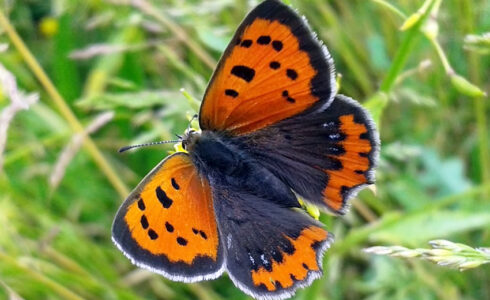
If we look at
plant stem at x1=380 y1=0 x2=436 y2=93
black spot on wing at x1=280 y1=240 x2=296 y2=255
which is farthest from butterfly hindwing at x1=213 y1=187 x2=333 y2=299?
plant stem at x1=380 y1=0 x2=436 y2=93

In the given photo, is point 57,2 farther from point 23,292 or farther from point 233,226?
point 233,226

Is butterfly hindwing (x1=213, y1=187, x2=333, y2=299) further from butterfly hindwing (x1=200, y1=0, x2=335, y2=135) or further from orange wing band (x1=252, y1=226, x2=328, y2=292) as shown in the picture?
butterfly hindwing (x1=200, y1=0, x2=335, y2=135)

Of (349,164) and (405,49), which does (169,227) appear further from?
(405,49)

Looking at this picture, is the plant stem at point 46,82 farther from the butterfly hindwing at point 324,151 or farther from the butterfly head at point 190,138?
the butterfly hindwing at point 324,151

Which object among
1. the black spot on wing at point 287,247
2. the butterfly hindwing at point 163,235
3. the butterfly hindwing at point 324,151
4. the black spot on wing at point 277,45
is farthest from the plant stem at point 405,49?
the butterfly hindwing at point 163,235

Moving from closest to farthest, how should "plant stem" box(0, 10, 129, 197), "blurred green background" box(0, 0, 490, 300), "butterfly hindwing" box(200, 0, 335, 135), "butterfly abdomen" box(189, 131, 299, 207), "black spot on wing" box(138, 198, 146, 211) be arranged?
"butterfly hindwing" box(200, 0, 335, 135)
"black spot on wing" box(138, 198, 146, 211)
"butterfly abdomen" box(189, 131, 299, 207)
"plant stem" box(0, 10, 129, 197)
"blurred green background" box(0, 0, 490, 300)

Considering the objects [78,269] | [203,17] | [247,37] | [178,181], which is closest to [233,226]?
[178,181]

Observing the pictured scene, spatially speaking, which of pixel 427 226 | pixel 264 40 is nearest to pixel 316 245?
pixel 264 40
